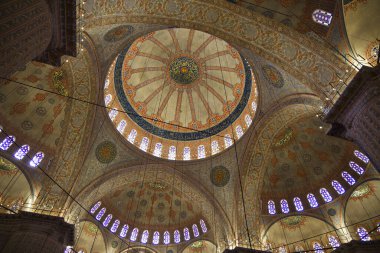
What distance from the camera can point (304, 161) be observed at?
1427 cm

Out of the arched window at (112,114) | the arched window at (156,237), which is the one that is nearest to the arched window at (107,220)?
the arched window at (156,237)

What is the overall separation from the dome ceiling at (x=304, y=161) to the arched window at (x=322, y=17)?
5398 mm

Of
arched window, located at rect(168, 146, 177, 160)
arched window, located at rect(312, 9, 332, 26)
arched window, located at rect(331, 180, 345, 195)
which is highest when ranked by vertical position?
arched window, located at rect(168, 146, 177, 160)

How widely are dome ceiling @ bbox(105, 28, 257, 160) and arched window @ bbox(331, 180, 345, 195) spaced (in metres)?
5.21

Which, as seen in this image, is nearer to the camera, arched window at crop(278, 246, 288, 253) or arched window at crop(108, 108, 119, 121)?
arched window at crop(108, 108, 119, 121)

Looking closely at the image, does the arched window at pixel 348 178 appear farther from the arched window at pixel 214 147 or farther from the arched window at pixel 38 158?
the arched window at pixel 38 158

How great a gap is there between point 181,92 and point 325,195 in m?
9.95

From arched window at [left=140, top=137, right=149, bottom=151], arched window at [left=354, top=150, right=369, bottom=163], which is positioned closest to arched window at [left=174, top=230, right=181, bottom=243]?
arched window at [left=140, top=137, right=149, bottom=151]

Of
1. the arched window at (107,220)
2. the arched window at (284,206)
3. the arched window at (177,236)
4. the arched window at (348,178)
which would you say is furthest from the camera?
the arched window at (177,236)

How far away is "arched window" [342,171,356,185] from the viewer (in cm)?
1309

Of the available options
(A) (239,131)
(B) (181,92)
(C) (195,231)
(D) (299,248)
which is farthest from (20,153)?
(D) (299,248)

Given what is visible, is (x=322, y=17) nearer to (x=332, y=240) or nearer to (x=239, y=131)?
(x=239, y=131)

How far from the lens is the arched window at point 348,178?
43.0 ft

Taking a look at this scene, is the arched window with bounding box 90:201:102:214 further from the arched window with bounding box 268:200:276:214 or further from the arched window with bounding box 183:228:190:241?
the arched window with bounding box 268:200:276:214
